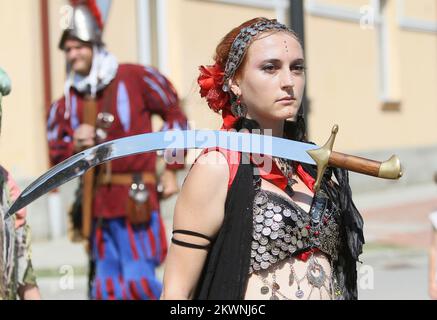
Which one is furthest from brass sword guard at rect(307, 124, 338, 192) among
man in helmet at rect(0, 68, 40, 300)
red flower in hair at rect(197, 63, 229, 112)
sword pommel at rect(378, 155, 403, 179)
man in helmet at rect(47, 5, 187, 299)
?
man in helmet at rect(47, 5, 187, 299)

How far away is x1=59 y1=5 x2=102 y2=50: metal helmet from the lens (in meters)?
6.12

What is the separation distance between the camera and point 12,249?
358 cm

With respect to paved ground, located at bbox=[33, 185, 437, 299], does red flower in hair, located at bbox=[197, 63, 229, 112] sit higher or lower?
lower

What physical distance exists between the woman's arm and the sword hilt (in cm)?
26

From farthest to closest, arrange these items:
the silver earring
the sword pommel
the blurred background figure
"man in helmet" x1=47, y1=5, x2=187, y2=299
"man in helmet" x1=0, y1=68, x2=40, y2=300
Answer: the blurred background figure
"man in helmet" x1=47, y1=5, x2=187, y2=299
"man in helmet" x1=0, y1=68, x2=40, y2=300
the silver earring
the sword pommel

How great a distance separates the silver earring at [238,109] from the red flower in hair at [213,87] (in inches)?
2.1

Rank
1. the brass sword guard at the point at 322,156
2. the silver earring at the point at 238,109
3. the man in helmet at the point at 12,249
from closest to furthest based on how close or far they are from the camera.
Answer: the brass sword guard at the point at 322,156
the silver earring at the point at 238,109
the man in helmet at the point at 12,249

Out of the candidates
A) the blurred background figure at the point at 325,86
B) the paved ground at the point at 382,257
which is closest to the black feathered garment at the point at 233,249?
the blurred background figure at the point at 325,86

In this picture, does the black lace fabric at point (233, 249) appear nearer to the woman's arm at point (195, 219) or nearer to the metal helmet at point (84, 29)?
the woman's arm at point (195, 219)

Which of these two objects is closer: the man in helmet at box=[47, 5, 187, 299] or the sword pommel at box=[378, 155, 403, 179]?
the sword pommel at box=[378, 155, 403, 179]

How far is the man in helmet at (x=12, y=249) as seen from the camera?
3.48 metres

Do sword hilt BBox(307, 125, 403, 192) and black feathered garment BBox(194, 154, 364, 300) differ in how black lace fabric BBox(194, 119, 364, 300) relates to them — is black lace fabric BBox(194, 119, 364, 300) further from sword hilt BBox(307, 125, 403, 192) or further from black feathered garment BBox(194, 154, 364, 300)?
sword hilt BBox(307, 125, 403, 192)

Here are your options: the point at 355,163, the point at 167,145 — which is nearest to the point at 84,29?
the point at 167,145

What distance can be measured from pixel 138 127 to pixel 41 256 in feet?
14.7
